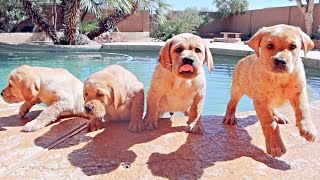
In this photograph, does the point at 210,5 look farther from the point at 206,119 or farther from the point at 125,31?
the point at 206,119

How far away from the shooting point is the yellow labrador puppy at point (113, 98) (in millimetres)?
2725

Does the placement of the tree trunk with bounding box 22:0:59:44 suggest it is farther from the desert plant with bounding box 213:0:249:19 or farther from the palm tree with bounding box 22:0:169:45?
the desert plant with bounding box 213:0:249:19

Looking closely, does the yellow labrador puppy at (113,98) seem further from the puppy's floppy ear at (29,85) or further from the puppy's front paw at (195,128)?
the puppy's floppy ear at (29,85)

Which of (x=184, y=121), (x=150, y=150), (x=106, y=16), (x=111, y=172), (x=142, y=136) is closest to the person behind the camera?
(x=111, y=172)

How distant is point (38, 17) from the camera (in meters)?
18.1

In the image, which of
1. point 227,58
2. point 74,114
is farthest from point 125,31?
point 74,114

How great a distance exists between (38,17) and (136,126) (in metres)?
17.3

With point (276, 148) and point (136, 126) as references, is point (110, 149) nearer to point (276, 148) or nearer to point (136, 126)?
point (136, 126)

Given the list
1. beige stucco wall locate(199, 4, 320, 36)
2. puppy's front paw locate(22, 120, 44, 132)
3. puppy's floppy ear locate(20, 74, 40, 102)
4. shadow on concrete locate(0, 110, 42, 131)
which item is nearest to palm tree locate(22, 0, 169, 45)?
beige stucco wall locate(199, 4, 320, 36)

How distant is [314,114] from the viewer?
367 centimetres

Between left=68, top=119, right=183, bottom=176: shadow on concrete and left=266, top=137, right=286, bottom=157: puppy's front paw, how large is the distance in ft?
3.26

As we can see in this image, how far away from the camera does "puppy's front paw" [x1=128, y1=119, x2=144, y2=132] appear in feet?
9.89

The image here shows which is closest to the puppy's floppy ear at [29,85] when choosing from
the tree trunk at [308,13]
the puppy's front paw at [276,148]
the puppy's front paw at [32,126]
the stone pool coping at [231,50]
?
→ the puppy's front paw at [32,126]

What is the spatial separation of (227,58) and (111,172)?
1303 cm
